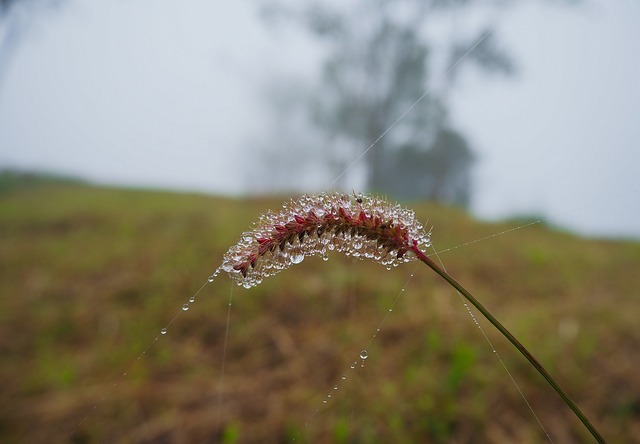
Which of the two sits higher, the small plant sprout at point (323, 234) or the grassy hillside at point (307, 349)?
the grassy hillside at point (307, 349)

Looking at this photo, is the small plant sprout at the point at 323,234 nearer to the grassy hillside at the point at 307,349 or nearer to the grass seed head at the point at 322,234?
the grass seed head at the point at 322,234

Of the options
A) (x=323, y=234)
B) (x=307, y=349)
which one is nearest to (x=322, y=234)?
(x=323, y=234)

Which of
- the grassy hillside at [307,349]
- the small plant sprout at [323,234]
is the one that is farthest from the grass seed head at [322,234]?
the grassy hillside at [307,349]

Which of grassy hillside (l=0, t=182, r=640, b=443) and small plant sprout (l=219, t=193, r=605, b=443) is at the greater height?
grassy hillside (l=0, t=182, r=640, b=443)

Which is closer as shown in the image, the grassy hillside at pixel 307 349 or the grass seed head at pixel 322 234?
the grass seed head at pixel 322 234

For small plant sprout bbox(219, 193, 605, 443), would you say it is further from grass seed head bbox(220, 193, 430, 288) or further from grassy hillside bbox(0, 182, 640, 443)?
grassy hillside bbox(0, 182, 640, 443)

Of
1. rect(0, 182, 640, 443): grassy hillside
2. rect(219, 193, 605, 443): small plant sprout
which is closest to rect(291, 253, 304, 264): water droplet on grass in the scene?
rect(219, 193, 605, 443): small plant sprout

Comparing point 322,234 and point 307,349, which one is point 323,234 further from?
point 307,349
